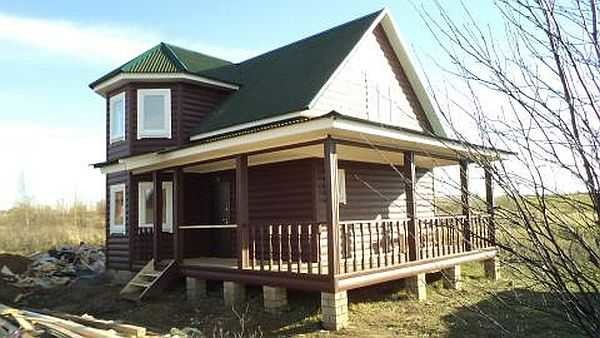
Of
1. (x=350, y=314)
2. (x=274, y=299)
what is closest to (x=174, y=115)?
(x=274, y=299)

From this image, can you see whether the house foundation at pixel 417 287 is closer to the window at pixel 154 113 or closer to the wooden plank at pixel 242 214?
the wooden plank at pixel 242 214

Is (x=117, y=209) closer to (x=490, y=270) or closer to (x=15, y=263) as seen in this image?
(x=15, y=263)

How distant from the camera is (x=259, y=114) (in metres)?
13.4

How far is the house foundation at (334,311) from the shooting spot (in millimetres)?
9070

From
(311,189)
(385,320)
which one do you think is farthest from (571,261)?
(311,189)

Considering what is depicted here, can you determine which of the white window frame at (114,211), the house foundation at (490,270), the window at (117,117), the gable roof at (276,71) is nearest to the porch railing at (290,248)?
the gable roof at (276,71)

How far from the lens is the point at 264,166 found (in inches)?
557

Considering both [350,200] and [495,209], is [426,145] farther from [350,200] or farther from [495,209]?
[495,209]

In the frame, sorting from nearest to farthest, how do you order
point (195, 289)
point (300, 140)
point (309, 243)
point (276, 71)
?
point (309, 243) → point (300, 140) → point (195, 289) → point (276, 71)

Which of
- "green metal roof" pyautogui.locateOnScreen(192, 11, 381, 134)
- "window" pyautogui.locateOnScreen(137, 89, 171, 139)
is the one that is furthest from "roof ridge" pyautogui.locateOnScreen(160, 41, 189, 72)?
"window" pyautogui.locateOnScreen(137, 89, 171, 139)

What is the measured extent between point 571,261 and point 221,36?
801 cm

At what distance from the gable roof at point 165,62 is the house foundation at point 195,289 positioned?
19.6 ft

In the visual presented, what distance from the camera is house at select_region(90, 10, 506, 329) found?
10.8 metres

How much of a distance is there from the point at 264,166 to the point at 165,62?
4.54 meters
